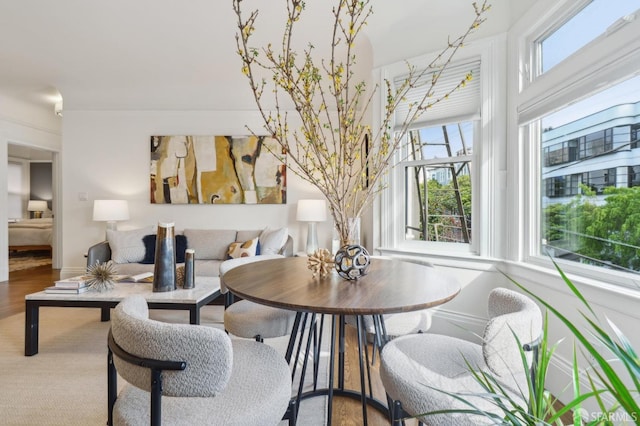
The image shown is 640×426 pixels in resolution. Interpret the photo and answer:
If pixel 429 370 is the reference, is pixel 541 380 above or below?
above

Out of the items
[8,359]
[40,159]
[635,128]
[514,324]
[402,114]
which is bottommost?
[8,359]

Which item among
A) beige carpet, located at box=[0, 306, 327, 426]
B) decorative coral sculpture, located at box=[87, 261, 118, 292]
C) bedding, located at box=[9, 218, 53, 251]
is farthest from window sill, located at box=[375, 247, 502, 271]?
bedding, located at box=[9, 218, 53, 251]

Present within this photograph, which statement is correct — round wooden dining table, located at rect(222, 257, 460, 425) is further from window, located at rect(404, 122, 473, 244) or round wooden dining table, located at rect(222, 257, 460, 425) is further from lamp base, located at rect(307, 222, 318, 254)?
lamp base, located at rect(307, 222, 318, 254)

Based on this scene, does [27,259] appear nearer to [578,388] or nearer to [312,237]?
[312,237]

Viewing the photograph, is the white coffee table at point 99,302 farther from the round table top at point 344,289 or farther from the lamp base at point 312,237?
the lamp base at point 312,237

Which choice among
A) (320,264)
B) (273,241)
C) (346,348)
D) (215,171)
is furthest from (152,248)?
(320,264)

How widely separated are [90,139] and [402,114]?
432 cm

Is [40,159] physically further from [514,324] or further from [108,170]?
[514,324]

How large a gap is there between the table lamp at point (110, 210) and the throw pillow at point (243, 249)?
1564 millimetres

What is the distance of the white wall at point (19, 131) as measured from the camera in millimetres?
4652

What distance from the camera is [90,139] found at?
15.2 ft

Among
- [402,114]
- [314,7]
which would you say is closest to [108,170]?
[314,7]

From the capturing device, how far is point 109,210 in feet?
13.7

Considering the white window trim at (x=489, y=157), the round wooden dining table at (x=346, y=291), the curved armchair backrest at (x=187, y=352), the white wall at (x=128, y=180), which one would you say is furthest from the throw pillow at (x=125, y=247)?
the curved armchair backrest at (x=187, y=352)
